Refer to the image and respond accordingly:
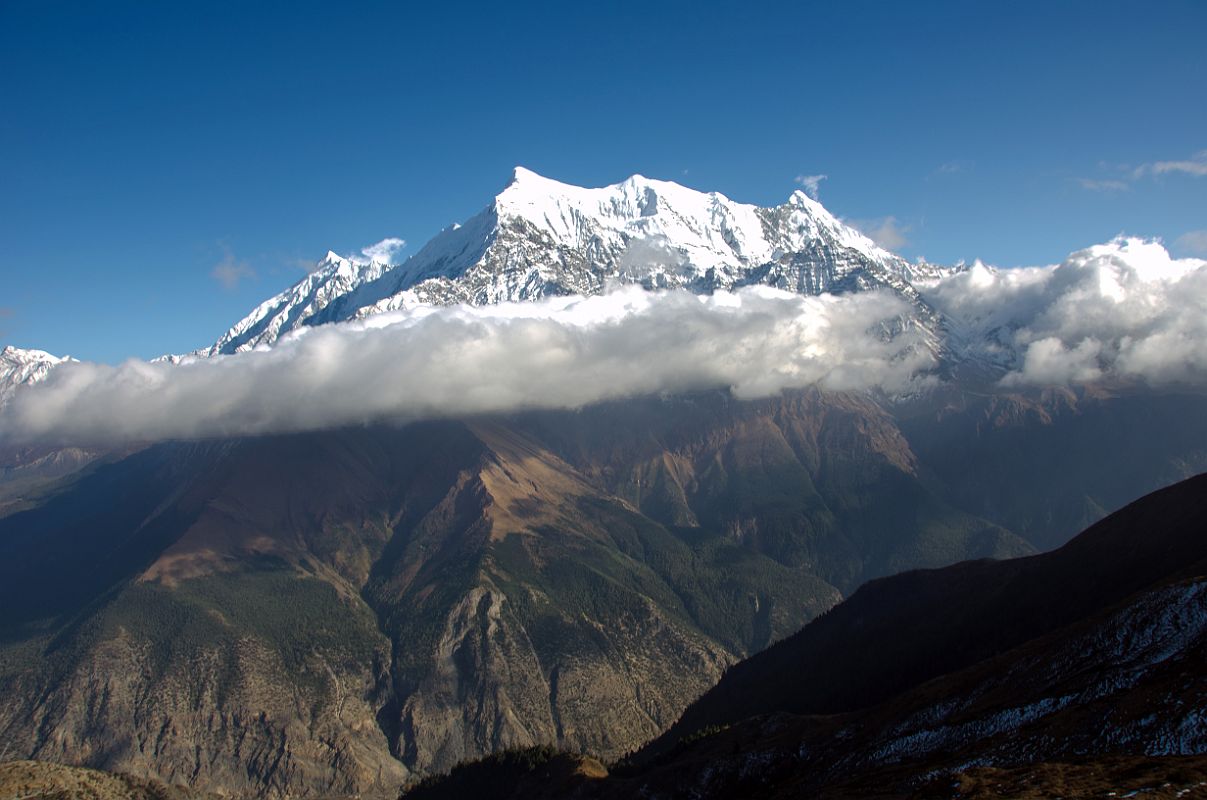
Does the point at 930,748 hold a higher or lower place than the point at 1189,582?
lower

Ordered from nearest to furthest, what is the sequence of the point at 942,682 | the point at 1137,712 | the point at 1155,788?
the point at 1155,788 → the point at 1137,712 → the point at 942,682

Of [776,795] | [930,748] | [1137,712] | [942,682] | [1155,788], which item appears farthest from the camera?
[942,682]

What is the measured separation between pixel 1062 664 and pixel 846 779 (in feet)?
143

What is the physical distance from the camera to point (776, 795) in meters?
175

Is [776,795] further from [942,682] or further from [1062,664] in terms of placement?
[1062,664]

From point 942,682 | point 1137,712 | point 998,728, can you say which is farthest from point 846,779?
point 1137,712

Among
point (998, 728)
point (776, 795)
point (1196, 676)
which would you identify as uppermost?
point (1196, 676)

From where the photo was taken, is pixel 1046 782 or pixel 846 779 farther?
pixel 846 779

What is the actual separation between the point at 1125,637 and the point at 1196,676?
24.1m

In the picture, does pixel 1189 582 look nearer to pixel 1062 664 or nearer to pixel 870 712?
pixel 1062 664

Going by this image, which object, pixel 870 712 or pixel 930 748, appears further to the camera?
pixel 870 712

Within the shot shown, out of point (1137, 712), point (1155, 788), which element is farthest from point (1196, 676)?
point (1155, 788)

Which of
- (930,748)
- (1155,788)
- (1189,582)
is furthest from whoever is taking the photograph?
(930,748)

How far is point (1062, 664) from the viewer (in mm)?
157125
